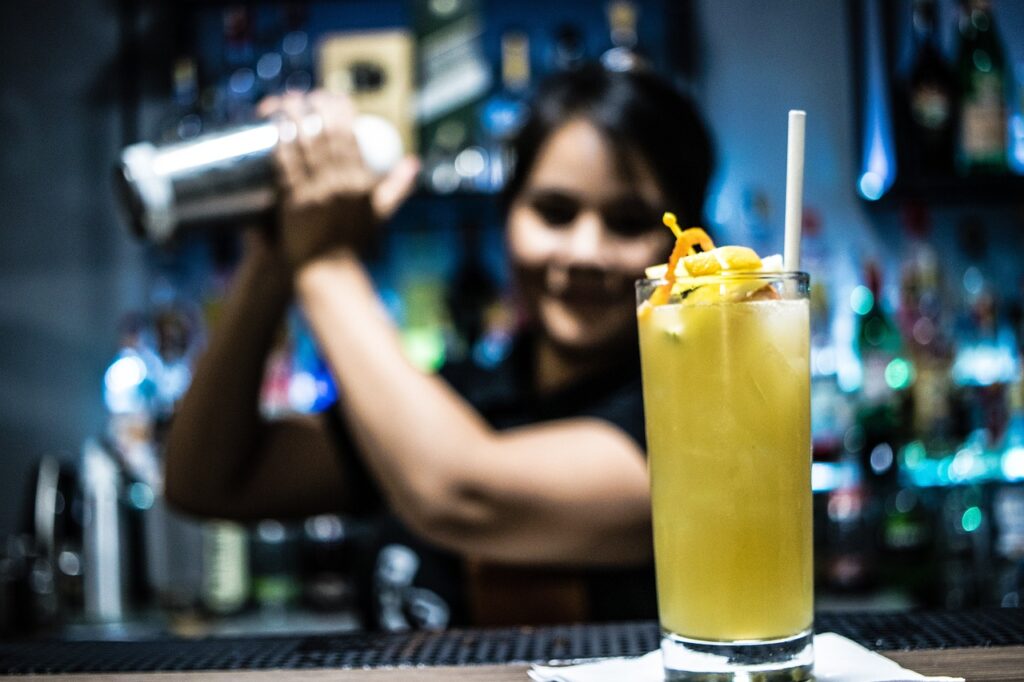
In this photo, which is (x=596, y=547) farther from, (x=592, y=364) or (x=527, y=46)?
(x=527, y=46)

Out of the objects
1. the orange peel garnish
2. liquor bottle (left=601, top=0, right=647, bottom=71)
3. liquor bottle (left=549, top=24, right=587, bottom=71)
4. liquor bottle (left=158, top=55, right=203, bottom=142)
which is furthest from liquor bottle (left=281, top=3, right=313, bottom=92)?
the orange peel garnish

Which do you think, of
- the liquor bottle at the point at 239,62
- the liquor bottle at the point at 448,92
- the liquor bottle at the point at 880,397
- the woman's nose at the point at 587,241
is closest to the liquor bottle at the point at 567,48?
the liquor bottle at the point at 448,92

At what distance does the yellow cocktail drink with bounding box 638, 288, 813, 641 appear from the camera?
621mm

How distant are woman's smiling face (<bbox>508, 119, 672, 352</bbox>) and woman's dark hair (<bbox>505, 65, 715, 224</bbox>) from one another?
0.05 ft

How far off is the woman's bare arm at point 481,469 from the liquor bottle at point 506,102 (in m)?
1.18

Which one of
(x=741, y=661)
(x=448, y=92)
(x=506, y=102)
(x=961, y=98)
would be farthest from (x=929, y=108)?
(x=741, y=661)

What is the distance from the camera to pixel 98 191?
2.62 metres

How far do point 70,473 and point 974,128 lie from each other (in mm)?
1923

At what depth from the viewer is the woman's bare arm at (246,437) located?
1403mm

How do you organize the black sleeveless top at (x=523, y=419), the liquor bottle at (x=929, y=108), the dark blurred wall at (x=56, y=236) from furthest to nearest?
the dark blurred wall at (x=56, y=236)
the liquor bottle at (x=929, y=108)
the black sleeveless top at (x=523, y=419)

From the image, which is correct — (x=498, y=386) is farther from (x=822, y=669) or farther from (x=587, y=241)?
(x=822, y=669)

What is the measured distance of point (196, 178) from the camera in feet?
4.05

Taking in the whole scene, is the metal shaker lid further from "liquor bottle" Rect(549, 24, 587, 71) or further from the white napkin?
"liquor bottle" Rect(549, 24, 587, 71)

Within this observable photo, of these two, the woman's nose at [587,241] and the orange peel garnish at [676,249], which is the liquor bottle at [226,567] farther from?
the orange peel garnish at [676,249]
